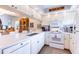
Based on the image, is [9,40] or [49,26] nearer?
[9,40]

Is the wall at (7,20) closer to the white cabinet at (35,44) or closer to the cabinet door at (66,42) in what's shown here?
the white cabinet at (35,44)

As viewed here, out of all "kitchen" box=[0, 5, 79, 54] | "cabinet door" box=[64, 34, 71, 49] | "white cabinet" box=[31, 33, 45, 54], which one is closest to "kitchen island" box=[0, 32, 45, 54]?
"white cabinet" box=[31, 33, 45, 54]

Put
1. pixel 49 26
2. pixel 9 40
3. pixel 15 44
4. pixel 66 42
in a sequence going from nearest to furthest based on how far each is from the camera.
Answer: pixel 15 44
pixel 9 40
pixel 66 42
pixel 49 26

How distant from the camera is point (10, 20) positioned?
2166 millimetres

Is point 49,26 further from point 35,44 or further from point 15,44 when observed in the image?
point 15,44

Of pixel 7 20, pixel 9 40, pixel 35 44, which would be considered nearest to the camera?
pixel 9 40

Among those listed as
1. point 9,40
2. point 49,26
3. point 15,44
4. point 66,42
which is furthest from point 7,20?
point 49,26

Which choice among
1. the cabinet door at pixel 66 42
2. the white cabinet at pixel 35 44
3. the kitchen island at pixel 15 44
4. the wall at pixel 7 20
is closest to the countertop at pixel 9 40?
the kitchen island at pixel 15 44

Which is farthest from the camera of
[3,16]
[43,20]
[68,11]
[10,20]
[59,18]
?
[43,20]

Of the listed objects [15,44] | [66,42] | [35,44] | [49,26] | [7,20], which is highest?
[7,20]

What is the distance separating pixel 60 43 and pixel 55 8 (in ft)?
5.59

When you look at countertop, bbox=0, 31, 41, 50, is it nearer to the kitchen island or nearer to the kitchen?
the kitchen island
